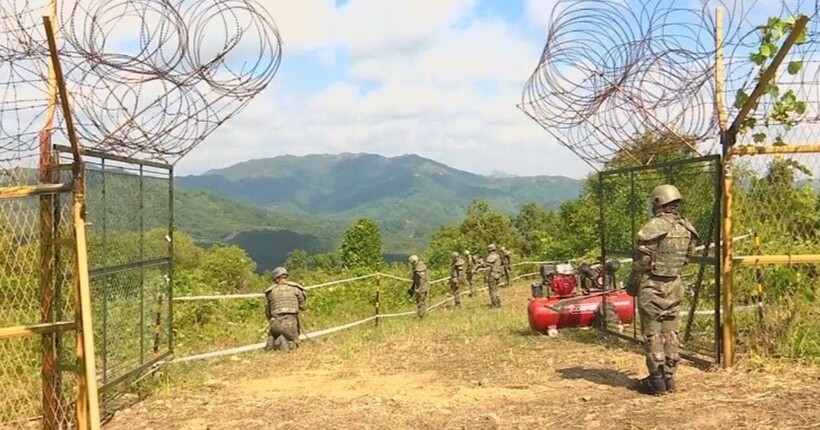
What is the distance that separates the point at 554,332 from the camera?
10.3m

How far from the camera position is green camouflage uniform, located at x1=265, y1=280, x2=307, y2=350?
11.8m

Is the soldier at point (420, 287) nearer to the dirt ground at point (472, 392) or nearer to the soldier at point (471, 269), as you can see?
the soldier at point (471, 269)

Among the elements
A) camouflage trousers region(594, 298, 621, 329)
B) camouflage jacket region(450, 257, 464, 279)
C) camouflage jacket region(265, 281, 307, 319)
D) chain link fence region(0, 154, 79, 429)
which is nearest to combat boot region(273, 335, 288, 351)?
camouflage jacket region(265, 281, 307, 319)

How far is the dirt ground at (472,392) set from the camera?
20.6 ft

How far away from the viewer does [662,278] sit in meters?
7.14

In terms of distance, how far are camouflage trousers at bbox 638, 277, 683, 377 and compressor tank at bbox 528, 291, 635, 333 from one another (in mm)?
3338

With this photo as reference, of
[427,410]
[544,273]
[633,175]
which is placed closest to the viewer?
[427,410]

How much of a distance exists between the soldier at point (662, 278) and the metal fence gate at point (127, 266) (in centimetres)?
451

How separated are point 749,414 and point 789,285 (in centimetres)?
269

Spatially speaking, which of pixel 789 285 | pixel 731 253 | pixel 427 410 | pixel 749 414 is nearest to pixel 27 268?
pixel 427 410

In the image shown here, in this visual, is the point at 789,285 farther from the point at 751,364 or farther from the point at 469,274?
the point at 469,274

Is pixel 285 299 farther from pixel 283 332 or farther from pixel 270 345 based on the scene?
pixel 270 345

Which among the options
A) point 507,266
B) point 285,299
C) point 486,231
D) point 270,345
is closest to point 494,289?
point 507,266

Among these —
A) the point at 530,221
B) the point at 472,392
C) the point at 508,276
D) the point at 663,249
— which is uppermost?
the point at 663,249
